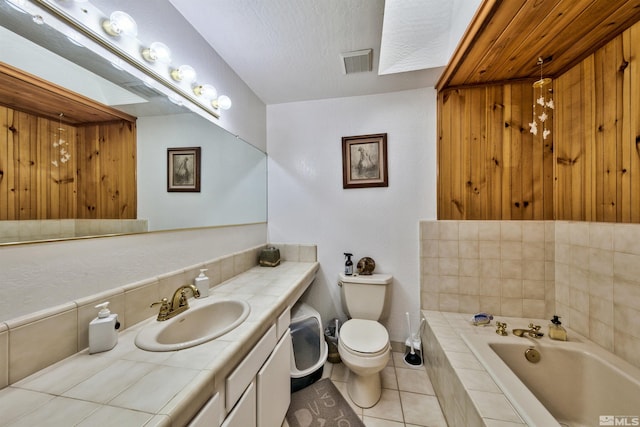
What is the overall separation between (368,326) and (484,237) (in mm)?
1166

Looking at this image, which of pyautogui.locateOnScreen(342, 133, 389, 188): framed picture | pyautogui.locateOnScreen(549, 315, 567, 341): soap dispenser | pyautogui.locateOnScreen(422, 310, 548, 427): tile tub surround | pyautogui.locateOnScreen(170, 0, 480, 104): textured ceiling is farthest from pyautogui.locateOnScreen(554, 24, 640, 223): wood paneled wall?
pyautogui.locateOnScreen(342, 133, 389, 188): framed picture

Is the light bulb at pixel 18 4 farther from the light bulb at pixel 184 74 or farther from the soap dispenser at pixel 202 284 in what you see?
the soap dispenser at pixel 202 284

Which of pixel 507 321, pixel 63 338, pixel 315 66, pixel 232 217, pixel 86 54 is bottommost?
pixel 507 321

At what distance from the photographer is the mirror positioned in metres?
0.69

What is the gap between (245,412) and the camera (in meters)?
0.87

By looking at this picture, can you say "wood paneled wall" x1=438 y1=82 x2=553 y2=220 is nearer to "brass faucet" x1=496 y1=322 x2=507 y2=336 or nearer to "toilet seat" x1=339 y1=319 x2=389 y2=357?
"brass faucet" x1=496 y1=322 x2=507 y2=336

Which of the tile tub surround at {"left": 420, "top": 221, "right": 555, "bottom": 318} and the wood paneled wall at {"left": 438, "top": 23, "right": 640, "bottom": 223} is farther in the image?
the tile tub surround at {"left": 420, "top": 221, "right": 555, "bottom": 318}

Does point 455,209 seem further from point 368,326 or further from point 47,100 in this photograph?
point 47,100

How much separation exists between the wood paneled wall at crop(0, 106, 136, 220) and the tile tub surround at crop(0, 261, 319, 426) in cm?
49

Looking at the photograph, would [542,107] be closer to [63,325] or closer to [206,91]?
[206,91]

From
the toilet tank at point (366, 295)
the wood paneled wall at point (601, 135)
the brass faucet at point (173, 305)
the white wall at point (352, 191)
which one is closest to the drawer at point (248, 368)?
the brass faucet at point (173, 305)

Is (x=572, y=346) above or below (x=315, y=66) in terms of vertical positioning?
below

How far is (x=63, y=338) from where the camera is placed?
2.38ft

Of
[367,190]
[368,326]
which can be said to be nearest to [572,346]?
[368,326]
